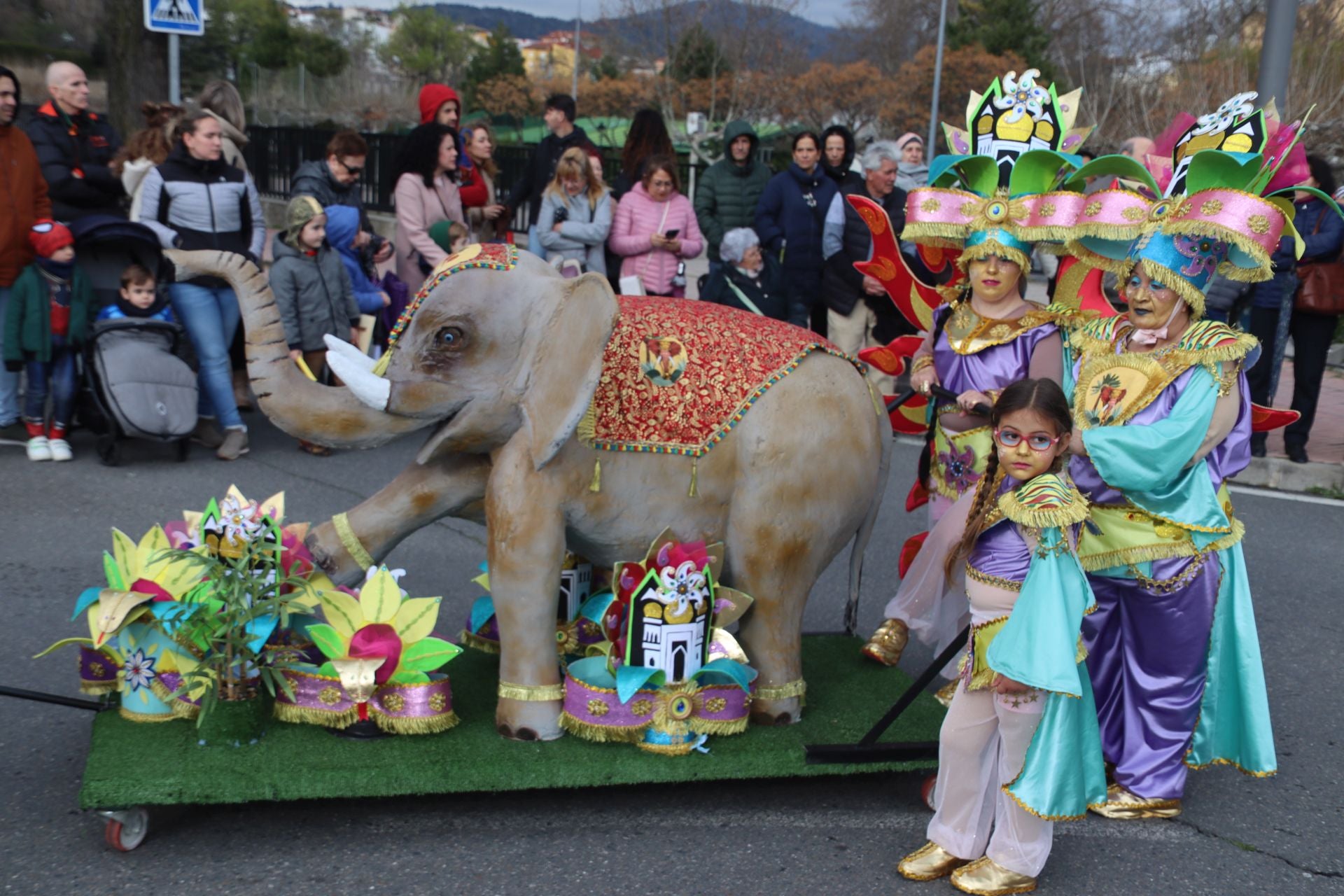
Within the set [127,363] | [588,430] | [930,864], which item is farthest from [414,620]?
[127,363]

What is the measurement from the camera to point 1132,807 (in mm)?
3822

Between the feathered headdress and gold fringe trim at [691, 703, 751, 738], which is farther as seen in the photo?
the feathered headdress

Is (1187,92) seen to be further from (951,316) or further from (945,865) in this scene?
(945,865)

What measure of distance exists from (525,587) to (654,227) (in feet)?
16.1

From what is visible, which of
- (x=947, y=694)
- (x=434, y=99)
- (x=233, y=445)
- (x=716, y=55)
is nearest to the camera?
(x=947, y=694)

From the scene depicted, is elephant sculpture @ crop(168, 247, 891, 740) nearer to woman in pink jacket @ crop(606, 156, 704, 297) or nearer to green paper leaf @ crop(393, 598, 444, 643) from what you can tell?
green paper leaf @ crop(393, 598, 444, 643)

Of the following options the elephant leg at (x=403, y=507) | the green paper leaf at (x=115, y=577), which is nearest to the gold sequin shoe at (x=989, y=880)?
the elephant leg at (x=403, y=507)

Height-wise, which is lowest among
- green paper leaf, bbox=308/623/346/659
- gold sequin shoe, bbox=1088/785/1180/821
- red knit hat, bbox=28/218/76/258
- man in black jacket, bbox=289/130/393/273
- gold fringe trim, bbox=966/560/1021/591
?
gold sequin shoe, bbox=1088/785/1180/821

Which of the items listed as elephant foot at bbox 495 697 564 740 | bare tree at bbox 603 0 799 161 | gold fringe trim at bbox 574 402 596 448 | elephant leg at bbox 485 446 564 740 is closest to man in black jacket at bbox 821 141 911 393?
gold fringe trim at bbox 574 402 596 448

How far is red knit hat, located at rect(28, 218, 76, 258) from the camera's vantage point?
6.77 metres

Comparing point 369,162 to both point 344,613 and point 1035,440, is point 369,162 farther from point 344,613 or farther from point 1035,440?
point 1035,440

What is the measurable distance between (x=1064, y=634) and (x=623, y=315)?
1.54 metres

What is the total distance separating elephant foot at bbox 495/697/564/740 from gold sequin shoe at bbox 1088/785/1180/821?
1.62 meters

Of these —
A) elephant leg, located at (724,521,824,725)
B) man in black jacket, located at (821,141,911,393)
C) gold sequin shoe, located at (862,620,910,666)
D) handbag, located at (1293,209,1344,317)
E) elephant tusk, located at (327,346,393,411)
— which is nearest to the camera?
elephant tusk, located at (327,346,393,411)
